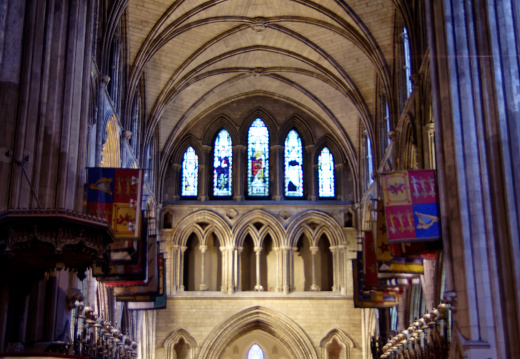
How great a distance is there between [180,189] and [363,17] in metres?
11.2

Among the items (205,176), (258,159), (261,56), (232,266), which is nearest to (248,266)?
(232,266)

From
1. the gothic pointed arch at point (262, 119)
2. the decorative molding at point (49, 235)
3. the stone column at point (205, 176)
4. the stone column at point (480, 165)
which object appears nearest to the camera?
the decorative molding at point (49, 235)

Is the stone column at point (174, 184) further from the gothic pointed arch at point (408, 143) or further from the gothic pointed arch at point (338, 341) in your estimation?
the gothic pointed arch at point (408, 143)

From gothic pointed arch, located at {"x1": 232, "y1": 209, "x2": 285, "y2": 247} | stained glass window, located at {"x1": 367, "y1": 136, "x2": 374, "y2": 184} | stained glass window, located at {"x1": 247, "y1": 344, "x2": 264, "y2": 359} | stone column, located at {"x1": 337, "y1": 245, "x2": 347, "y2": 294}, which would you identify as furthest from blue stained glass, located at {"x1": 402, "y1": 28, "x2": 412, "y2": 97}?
stained glass window, located at {"x1": 247, "y1": 344, "x2": 264, "y2": 359}

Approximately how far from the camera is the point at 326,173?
31.7 m

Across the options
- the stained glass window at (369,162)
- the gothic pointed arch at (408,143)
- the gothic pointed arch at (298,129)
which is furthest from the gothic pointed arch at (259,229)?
the gothic pointed arch at (408,143)

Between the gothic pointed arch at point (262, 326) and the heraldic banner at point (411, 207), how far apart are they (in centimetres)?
1448

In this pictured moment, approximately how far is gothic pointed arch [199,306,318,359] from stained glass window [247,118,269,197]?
192 inches

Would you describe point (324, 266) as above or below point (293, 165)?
below

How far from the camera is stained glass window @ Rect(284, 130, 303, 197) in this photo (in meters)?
31.4

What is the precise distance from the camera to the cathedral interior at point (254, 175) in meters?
14.1

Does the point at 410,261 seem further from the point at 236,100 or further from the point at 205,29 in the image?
the point at 236,100

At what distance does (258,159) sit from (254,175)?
0.70 meters

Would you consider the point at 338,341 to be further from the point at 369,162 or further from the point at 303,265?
the point at 369,162
